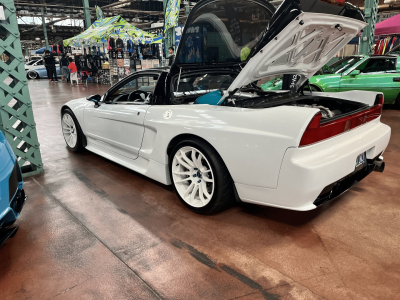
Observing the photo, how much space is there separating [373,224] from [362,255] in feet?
1.62

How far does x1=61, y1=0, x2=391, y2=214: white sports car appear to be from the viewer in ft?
6.75

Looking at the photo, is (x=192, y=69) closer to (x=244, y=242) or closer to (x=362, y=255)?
(x=244, y=242)

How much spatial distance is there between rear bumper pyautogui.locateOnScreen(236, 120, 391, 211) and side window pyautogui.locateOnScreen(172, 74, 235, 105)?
44.7 inches

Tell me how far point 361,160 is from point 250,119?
100 cm

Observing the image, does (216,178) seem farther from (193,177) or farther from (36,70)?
(36,70)

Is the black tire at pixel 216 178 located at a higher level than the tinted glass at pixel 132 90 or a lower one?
lower

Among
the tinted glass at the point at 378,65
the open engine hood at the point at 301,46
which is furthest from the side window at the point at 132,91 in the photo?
the tinted glass at the point at 378,65

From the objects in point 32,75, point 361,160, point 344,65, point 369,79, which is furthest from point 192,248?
point 32,75

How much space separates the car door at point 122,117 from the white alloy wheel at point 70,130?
39 centimetres

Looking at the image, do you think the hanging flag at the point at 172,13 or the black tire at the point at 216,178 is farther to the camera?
the hanging flag at the point at 172,13

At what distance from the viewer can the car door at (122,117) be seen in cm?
310

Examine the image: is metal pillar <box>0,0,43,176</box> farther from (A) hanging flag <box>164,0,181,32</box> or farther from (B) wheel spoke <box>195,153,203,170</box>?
(A) hanging flag <box>164,0,181,32</box>

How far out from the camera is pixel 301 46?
2.51m

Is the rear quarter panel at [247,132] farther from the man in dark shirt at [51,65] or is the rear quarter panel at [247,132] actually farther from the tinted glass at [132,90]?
the man in dark shirt at [51,65]
